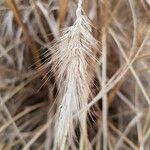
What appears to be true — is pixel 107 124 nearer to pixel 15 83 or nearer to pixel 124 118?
pixel 124 118

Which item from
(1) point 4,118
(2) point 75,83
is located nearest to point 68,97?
(2) point 75,83

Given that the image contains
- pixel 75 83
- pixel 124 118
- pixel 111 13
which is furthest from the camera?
pixel 124 118

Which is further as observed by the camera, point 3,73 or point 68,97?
point 3,73

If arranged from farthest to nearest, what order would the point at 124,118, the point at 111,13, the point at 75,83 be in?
the point at 124,118 → the point at 111,13 → the point at 75,83

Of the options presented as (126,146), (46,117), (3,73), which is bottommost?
(126,146)

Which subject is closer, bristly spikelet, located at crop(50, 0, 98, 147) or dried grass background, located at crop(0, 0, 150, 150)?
bristly spikelet, located at crop(50, 0, 98, 147)

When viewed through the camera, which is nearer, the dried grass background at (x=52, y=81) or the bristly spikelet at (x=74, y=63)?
the bristly spikelet at (x=74, y=63)

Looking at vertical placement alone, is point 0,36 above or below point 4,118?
above

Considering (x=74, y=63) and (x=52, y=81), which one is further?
(x=52, y=81)
